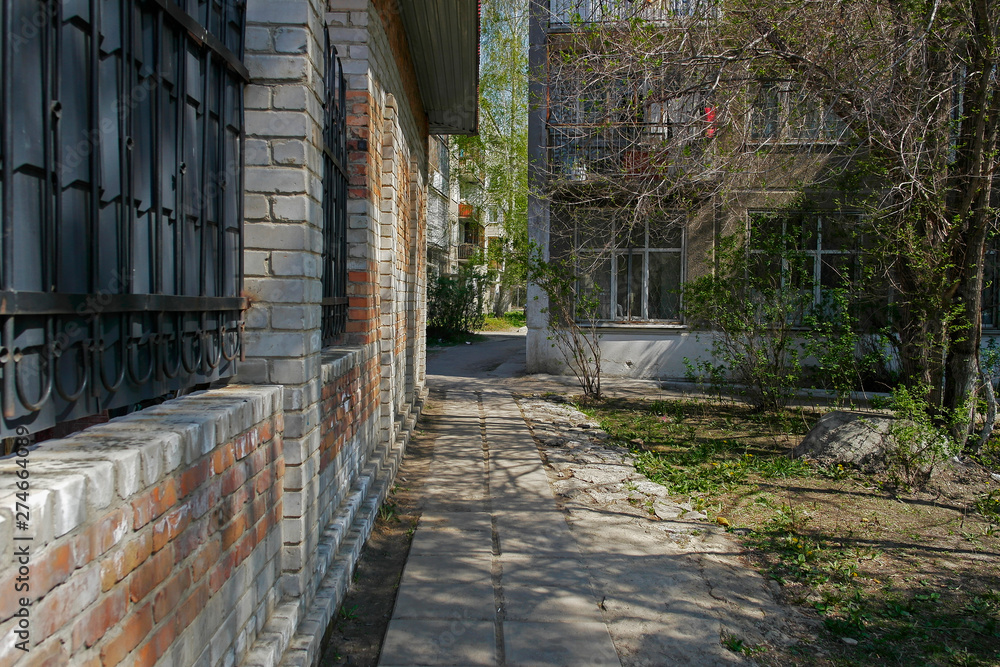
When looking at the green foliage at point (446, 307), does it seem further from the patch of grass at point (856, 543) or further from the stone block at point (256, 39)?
the stone block at point (256, 39)

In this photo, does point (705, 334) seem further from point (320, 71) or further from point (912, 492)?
point (320, 71)

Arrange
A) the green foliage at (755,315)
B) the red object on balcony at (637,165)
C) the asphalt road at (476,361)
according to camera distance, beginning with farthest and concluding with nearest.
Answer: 1. the asphalt road at (476,361)
2. the red object on balcony at (637,165)
3. the green foliage at (755,315)

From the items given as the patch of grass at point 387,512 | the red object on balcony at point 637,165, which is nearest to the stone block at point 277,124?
the patch of grass at point 387,512

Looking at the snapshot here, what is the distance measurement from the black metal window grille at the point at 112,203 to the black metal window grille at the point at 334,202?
1.13m

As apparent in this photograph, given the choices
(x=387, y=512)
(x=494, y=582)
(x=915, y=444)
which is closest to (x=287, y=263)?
(x=494, y=582)

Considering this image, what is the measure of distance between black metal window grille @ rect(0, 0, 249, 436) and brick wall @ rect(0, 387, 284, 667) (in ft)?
0.39

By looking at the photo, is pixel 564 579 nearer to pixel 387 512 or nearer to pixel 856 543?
pixel 387 512

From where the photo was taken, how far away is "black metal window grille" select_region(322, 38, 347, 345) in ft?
11.5

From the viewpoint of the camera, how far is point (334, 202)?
12.3 ft

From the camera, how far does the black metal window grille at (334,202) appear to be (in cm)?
350

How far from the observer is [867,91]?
5695mm

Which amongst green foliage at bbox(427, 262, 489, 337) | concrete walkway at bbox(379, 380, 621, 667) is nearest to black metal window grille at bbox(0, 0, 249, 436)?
concrete walkway at bbox(379, 380, 621, 667)

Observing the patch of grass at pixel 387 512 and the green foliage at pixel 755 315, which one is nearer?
the patch of grass at pixel 387 512

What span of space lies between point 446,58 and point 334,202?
3641mm
